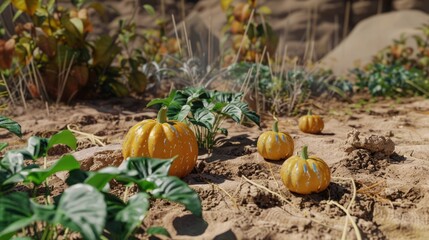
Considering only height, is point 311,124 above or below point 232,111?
below

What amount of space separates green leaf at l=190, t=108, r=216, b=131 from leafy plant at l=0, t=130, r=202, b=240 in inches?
28.8

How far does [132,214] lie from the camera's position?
1.54 metres

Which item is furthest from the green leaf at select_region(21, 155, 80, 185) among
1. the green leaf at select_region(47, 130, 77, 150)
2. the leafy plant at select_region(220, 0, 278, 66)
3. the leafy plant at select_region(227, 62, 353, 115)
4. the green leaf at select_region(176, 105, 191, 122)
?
the leafy plant at select_region(220, 0, 278, 66)

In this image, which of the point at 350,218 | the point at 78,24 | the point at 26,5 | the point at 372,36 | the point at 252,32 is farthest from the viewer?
the point at 372,36

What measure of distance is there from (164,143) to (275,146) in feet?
1.93

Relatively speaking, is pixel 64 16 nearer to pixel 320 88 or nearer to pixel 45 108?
pixel 45 108

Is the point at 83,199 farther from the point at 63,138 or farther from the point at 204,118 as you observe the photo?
the point at 204,118

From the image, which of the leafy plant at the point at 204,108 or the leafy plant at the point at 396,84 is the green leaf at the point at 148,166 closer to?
→ the leafy plant at the point at 204,108

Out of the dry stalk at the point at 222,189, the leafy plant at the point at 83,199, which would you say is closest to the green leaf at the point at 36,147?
the leafy plant at the point at 83,199

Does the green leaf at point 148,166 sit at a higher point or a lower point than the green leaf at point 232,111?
higher

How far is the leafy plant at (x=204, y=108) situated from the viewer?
2531mm

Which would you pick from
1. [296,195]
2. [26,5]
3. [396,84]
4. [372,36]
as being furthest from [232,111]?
[372,36]

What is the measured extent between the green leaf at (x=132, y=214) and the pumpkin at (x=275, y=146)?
107 cm

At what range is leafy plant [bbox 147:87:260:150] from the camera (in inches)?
99.7
